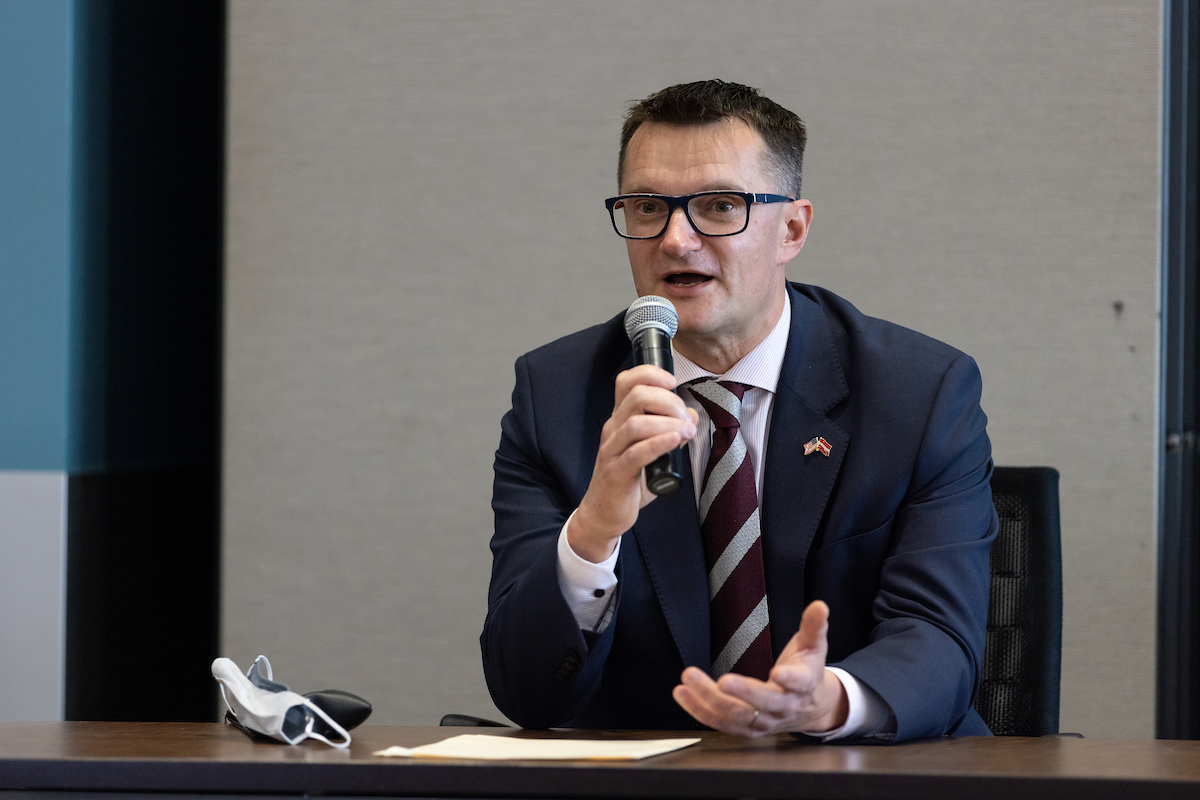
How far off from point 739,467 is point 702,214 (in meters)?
0.35

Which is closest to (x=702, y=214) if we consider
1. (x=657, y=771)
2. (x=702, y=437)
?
(x=702, y=437)

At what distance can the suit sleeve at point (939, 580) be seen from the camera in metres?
1.15

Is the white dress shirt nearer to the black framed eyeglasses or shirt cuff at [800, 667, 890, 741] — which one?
the black framed eyeglasses

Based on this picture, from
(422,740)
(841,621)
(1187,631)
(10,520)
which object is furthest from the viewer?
(1187,631)

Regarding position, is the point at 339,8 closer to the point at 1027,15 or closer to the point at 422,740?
the point at 1027,15

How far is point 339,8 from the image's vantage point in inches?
93.0

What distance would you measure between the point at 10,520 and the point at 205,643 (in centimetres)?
68

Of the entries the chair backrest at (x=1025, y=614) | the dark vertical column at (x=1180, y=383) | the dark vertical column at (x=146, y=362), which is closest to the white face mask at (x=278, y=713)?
the chair backrest at (x=1025, y=614)

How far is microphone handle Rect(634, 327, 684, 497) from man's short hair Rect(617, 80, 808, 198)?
0.41 m

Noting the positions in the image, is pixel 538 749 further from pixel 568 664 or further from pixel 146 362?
pixel 146 362

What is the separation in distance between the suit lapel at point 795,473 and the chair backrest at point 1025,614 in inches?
13.1

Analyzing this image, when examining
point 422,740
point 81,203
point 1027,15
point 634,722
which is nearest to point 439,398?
point 81,203

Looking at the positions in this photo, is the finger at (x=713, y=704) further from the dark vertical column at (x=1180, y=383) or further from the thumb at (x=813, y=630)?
the dark vertical column at (x=1180, y=383)

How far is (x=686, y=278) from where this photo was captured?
Result: 148cm
